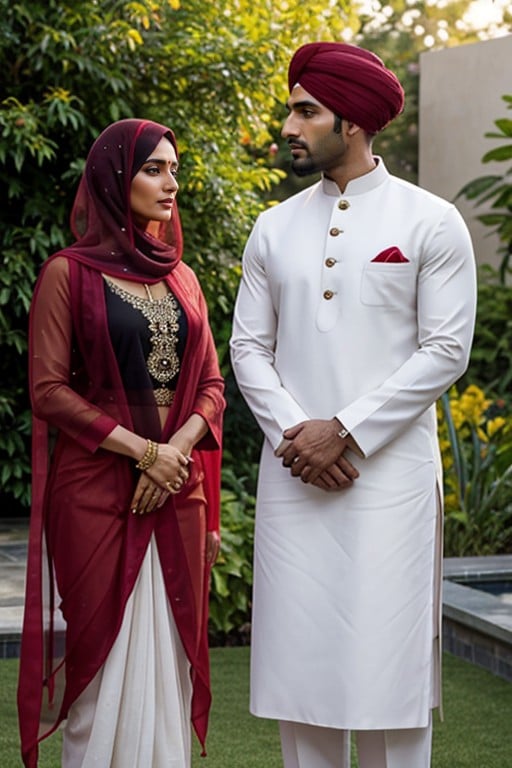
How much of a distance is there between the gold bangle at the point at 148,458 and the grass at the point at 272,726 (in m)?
1.25

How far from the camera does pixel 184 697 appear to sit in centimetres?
349

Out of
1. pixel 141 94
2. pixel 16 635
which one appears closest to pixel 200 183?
pixel 141 94

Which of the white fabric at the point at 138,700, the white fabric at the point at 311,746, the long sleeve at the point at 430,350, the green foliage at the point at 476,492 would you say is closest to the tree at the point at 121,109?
the green foliage at the point at 476,492

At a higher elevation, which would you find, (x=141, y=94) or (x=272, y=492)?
(x=141, y=94)

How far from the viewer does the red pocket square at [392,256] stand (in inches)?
125

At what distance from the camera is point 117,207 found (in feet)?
11.2

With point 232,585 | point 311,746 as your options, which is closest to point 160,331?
point 311,746

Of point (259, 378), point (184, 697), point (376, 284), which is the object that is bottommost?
point (184, 697)

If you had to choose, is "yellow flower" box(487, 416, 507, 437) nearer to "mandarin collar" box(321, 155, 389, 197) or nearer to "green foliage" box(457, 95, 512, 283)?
"green foliage" box(457, 95, 512, 283)

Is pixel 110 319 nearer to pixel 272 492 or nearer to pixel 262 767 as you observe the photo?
pixel 272 492

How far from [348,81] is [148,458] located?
965 millimetres

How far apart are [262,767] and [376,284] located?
172 cm

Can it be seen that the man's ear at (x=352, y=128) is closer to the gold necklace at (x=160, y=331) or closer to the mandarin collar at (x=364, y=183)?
the mandarin collar at (x=364, y=183)

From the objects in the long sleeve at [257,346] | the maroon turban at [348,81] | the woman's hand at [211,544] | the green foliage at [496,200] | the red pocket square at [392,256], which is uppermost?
the green foliage at [496,200]
